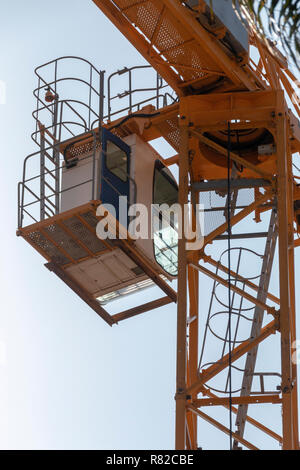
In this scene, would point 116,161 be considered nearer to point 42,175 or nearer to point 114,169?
point 114,169

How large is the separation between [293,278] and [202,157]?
3376 millimetres

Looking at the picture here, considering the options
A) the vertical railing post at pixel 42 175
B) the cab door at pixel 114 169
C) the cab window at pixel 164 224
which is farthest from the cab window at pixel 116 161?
the vertical railing post at pixel 42 175

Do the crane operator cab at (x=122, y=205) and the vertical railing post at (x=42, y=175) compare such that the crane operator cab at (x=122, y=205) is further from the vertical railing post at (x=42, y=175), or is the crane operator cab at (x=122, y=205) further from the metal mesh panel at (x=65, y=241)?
the vertical railing post at (x=42, y=175)

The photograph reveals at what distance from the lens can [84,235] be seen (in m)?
20.9

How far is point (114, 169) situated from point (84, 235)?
1556mm

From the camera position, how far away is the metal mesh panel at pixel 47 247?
70.0 feet

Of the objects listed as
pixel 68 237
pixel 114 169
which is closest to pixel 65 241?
pixel 68 237

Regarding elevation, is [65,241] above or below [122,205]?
below

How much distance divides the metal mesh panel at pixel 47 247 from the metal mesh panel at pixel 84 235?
0.77 metres

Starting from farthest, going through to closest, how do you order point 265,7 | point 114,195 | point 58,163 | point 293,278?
point 58,163 → point 114,195 → point 293,278 → point 265,7

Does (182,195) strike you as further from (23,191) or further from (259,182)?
(23,191)
